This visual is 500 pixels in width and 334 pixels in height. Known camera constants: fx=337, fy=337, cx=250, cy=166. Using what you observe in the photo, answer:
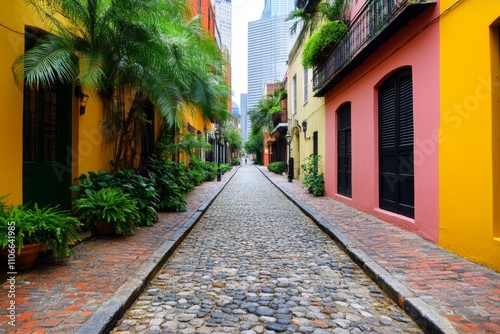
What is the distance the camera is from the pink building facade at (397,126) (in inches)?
213

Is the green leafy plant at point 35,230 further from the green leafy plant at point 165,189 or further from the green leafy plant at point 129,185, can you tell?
the green leafy plant at point 165,189

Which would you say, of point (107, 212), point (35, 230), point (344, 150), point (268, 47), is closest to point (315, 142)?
point (344, 150)

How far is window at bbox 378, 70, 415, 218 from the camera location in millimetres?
6332

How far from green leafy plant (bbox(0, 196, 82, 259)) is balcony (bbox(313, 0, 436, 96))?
589 centimetres

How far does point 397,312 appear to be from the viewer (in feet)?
10.5

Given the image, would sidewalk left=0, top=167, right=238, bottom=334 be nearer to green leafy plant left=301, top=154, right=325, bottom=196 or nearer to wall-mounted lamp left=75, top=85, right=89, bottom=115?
wall-mounted lamp left=75, top=85, right=89, bottom=115

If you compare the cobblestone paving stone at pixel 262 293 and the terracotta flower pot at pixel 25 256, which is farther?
the terracotta flower pot at pixel 25 256

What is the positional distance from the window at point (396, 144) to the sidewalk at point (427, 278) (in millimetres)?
736

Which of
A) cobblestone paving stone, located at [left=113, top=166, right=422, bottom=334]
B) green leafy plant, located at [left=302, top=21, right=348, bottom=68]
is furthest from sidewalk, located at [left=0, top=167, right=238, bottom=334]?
green leafy plant, located at [left=302, top=21, right=348, bottom=68]

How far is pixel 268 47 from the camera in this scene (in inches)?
2140

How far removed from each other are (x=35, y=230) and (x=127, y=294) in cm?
140

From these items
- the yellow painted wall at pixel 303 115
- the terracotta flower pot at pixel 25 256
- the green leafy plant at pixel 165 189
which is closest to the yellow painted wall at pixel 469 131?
the terracotta flower pot at pixel 25 256

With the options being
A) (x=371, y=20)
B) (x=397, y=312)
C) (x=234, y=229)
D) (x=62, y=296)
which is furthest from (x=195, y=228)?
(x=371, y=20)

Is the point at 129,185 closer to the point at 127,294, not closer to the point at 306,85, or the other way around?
the point at 127,294
